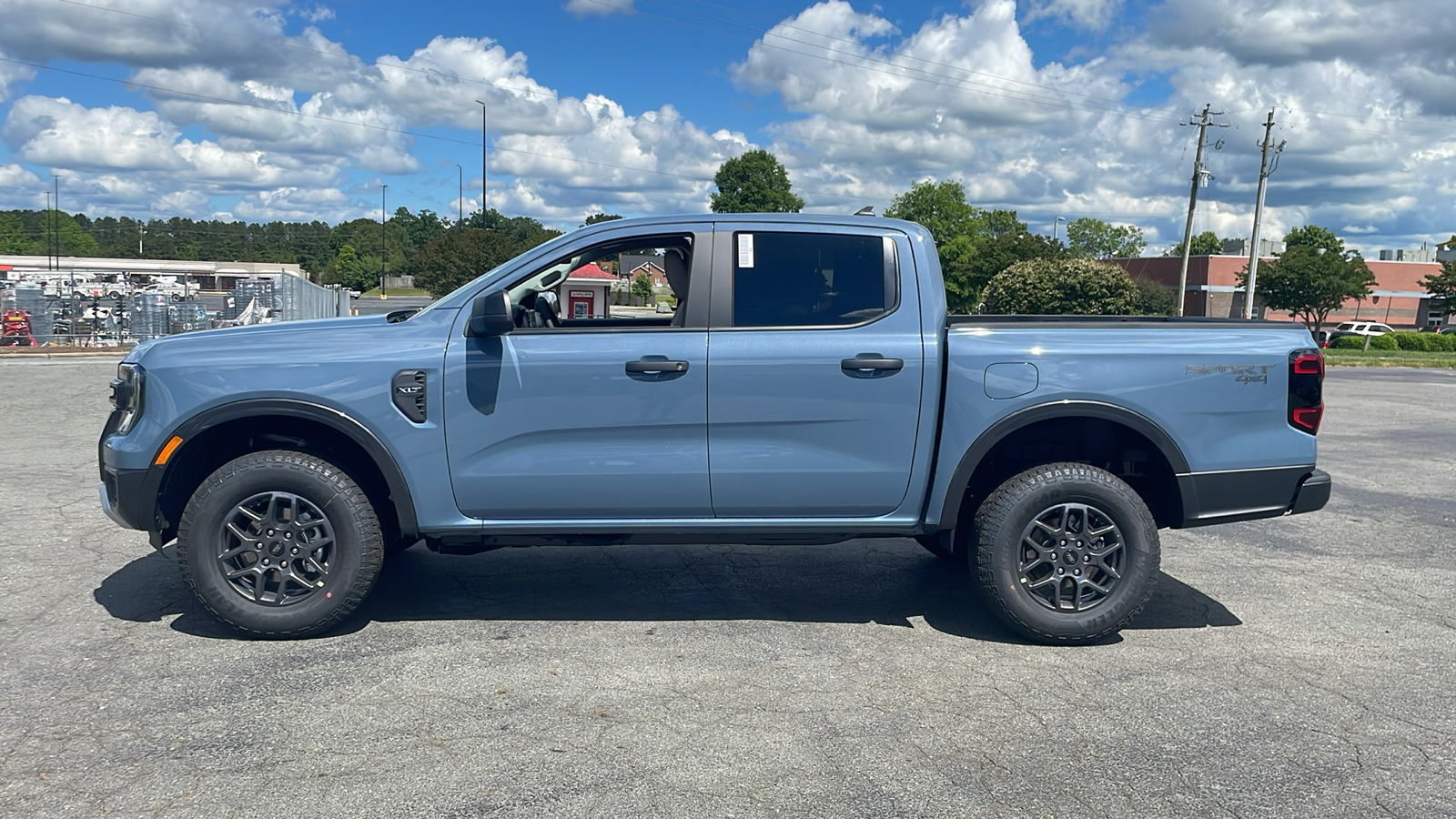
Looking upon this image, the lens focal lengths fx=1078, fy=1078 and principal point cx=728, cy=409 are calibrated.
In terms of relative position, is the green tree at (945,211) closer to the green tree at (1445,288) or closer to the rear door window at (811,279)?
the green tree at (1445,288)

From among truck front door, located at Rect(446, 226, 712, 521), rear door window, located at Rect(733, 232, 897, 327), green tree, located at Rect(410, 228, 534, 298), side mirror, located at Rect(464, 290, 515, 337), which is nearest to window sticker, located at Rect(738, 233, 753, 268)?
rear door window, located at Rect(733, 232, 897, 327)

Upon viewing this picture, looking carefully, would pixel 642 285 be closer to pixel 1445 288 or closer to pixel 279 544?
pixel 1445 288

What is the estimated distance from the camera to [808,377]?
15.6 feet

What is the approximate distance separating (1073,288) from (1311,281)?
2898 centimetres

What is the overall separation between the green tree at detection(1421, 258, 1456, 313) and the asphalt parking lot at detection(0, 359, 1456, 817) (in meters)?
71.1

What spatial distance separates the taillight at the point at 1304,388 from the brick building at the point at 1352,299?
6797cm

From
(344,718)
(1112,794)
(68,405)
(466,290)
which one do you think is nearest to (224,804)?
(344,718)

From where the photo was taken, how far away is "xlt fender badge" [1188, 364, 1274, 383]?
15.9 feet

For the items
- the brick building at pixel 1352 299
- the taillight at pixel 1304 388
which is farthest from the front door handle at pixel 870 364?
the brick building at pixel 1352 299

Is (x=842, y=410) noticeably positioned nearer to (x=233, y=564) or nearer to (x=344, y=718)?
(x=344, y=718)

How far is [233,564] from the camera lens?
4.80 metres

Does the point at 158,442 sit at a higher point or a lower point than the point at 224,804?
higher

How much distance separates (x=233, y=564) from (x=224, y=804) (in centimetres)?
172

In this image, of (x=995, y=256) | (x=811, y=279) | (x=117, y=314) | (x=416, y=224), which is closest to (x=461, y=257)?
(x=117, y=314)
